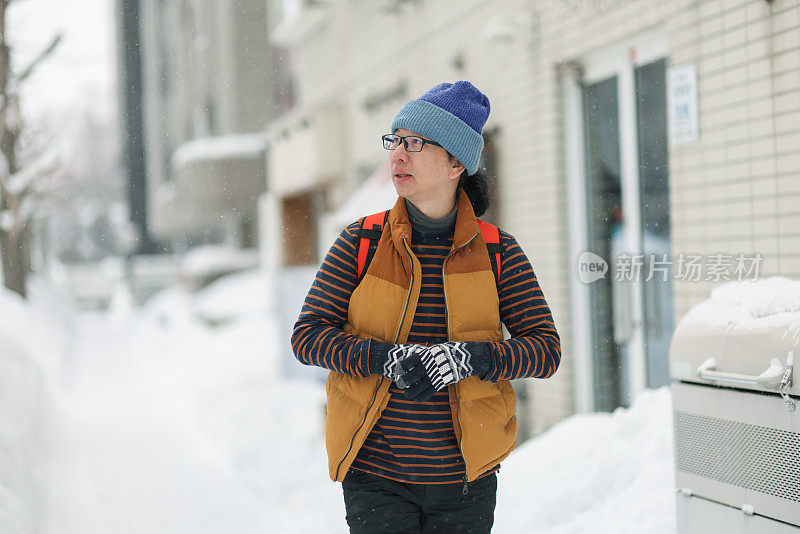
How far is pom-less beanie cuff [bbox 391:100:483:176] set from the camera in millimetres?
2328

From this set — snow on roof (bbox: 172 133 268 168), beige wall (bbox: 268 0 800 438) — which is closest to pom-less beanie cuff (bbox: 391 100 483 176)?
beige wall (bbox: 268 0 800 438)

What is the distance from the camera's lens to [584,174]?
22.1 feet

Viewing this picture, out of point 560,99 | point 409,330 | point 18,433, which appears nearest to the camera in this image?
point 409,330

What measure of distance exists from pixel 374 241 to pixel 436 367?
18.3 inches

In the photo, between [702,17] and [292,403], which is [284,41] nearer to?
[292,403]

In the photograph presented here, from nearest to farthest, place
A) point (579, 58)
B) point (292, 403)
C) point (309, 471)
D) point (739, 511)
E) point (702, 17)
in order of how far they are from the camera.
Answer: point (739, 511) → point (702, 17) → point (579, 58) → point (309, 471) → point (292, 403)

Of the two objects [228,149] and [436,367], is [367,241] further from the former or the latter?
[228,149]

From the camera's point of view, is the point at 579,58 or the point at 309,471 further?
the point at 309,471

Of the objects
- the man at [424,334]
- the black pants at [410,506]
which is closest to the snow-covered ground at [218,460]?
the black pants at [410,506]

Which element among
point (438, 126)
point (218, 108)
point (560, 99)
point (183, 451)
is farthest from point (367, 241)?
point (218, 108)

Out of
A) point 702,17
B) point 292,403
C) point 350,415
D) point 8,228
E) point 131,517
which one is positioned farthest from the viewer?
point 8,228

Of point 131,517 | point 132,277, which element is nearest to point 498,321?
point 131,517

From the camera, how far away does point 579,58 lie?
658 centimetres

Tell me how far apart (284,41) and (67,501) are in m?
10.1
